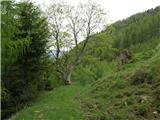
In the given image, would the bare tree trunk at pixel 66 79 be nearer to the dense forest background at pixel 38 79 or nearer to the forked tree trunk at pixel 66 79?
the forked tree trunk at pixel 66 79

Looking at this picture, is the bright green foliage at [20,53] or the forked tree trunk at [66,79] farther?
the forked tree trunk at [66,79]

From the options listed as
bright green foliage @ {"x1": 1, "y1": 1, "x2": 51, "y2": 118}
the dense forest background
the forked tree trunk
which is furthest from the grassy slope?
the forked tree trunk

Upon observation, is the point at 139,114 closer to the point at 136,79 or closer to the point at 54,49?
the point at 136,79

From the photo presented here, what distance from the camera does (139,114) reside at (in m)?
18.6

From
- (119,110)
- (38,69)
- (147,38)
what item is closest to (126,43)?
(147,38)

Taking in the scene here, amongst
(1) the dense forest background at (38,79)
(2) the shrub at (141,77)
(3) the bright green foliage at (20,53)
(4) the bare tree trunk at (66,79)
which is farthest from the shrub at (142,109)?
(4) the bare tree trunk at (66,79)

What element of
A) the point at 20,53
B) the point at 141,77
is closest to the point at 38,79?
the point at 20,53

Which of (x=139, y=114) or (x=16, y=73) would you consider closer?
(x=139, y=114)

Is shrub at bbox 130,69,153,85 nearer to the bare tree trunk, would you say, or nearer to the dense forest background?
the dense forest background

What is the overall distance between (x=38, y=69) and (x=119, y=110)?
441 inches

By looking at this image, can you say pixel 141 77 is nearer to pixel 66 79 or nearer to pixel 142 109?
pixel 142 109

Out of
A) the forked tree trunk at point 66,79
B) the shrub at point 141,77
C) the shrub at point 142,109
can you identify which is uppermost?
the forked tree trunk at point 66,79

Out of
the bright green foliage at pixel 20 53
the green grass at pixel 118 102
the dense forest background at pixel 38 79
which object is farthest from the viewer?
the bright green foliage at pixel 20 53

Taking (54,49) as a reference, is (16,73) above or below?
below
